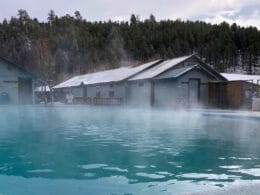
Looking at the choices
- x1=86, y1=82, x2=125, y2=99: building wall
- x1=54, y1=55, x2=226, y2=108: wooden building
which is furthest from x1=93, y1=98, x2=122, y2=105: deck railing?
x1=86, y1=82, x2=125, y2=99: building wall

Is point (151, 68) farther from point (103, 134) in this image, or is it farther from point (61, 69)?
point (61, 69)

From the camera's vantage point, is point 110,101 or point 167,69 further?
point 110,101

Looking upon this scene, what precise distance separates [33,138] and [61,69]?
48173mm

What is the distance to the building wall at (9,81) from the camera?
77.2ft

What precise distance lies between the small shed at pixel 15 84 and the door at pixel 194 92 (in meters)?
11.8

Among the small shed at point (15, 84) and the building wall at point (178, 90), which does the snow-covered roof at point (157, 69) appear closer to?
the building wall at point (178, 90)

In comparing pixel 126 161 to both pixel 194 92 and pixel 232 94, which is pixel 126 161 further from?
pixel 194 92

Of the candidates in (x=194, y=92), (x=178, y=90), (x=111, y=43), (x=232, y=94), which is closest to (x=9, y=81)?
(x=178, y=90)

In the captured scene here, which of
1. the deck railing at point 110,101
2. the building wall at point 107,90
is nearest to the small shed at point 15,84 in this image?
the deck railing at point 110,101

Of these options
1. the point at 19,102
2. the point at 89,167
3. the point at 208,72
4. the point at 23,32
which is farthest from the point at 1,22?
the point at 89,167

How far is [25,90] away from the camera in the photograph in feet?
80.7

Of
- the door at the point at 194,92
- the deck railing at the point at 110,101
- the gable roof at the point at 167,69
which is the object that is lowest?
the deck railing at the point at 110,101

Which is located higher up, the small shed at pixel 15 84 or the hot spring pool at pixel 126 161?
the small shed at pixel 15 84

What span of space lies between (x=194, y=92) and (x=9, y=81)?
44.2ft
